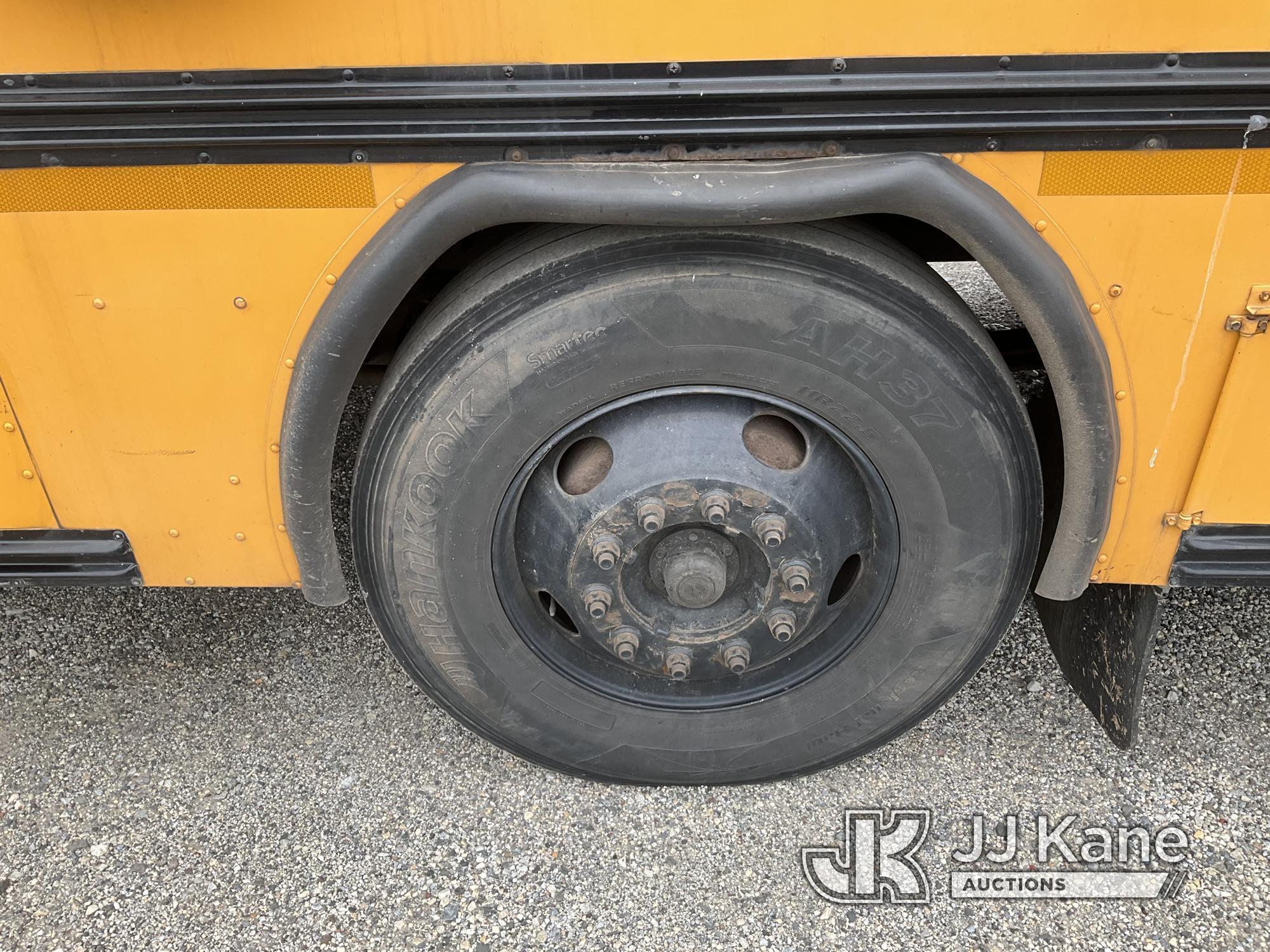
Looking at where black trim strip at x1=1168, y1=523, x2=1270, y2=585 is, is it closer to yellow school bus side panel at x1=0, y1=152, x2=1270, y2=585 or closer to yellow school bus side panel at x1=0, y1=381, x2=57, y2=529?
yellow school bus side panel at x1=0, y1=152, x2=1270, y2=585

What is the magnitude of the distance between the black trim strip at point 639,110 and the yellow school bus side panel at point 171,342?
0.06 m

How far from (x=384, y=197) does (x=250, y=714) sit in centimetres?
143

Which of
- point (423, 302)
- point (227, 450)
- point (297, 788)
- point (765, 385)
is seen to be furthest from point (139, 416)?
point (765, 385)

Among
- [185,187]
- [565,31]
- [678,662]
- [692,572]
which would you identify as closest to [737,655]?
[678,662]

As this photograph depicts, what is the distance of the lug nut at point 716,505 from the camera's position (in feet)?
5.56

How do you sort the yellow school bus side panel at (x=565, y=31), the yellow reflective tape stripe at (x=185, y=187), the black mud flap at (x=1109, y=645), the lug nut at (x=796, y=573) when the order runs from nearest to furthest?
the yellow school bus side panel at (x=565, y=31)
the yellow reflective tape stripe at (x=185, y=187)
the lug nut at (x=796, y=573)
the black mud flap at (x=1109, y=645)

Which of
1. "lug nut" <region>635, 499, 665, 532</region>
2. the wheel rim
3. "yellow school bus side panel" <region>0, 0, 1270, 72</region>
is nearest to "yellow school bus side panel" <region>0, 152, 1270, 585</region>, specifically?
"yellow school bus side panel" <region>0, 0, 1270, 72</region>

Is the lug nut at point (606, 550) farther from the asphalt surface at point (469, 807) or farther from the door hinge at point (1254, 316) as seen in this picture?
the door hinge at point (1254, 316)

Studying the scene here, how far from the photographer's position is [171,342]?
1553mm

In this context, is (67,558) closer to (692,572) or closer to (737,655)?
(692,572)

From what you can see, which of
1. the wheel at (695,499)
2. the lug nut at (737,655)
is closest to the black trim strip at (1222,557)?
the wheel at (695,499)

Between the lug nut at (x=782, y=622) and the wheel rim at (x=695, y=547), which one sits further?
the lug nut at (x=782, y=622)

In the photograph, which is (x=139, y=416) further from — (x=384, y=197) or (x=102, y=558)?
(x=384, y=197)

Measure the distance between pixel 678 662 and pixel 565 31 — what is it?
1.18 meters
